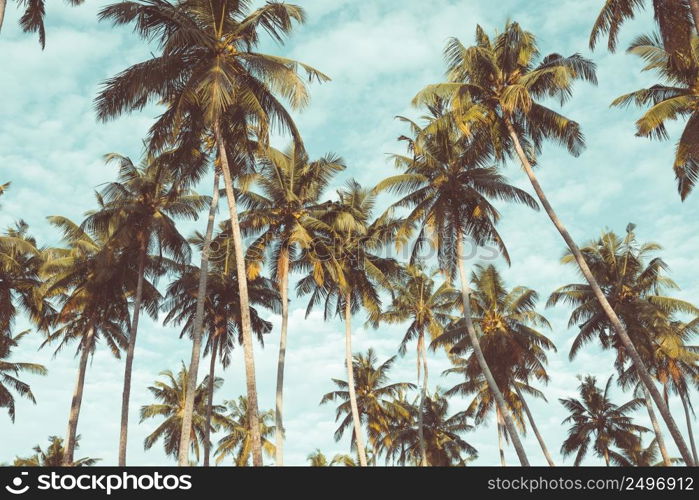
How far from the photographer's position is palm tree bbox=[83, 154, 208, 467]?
24.7 m

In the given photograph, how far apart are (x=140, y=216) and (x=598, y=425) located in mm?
34512

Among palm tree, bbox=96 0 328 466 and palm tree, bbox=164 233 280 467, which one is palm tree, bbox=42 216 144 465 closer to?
palm tree, bbox=164 233 280 467

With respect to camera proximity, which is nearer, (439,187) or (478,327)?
(439,187)

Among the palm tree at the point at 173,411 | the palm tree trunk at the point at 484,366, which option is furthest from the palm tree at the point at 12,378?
the palm tree trunk at the point at 484,366

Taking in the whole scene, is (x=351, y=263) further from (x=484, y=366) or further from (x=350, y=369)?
(x=484, y=366)

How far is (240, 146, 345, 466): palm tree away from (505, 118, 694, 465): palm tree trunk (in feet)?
29.8

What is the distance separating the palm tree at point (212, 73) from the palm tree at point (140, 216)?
23.1 feet

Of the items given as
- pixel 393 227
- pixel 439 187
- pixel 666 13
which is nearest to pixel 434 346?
pixel 393 227

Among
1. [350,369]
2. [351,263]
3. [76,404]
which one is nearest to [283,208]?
[351,263]

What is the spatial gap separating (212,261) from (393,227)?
9.48 meters

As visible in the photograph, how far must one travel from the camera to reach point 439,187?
959 inches
